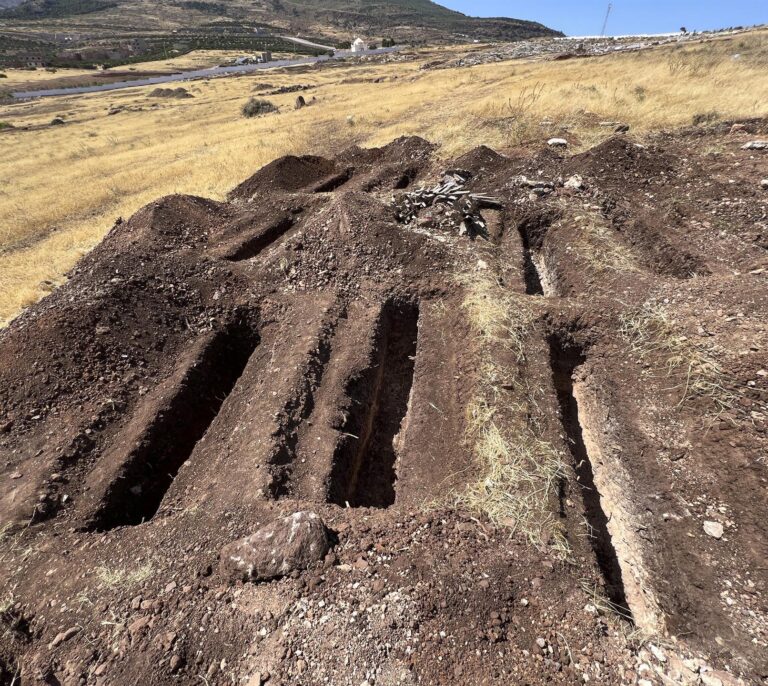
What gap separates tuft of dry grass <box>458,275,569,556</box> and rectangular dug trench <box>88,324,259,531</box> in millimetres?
4694

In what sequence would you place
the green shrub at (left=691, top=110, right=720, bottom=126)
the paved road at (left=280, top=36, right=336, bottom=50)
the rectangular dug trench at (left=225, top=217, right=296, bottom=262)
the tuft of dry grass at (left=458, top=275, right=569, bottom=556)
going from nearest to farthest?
the tuft of dry grass at (left=458, top=275, right=569, bottom=556) → the rectangular dug trench at (left=225, top=217, right=296, bottom=262) → the green shrub at (left=691, top=110, right=720, bottom=126) → the paved road at (left=280, top=36, right=336, bottom=50)

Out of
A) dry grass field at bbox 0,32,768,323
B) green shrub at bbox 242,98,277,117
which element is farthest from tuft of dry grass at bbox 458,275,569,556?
green shrub at bbox 242,98,277,117

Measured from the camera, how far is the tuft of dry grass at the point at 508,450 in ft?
15.6

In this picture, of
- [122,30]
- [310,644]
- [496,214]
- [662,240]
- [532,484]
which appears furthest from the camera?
[122,30]

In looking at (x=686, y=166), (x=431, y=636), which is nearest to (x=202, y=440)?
(x=431, y=636)

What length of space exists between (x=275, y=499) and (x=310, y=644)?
1.80m

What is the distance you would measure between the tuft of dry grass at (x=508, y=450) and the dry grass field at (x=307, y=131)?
33.1 feet

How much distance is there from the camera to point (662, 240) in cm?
944

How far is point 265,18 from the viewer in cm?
15950

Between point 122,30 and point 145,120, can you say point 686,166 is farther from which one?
point 122,30

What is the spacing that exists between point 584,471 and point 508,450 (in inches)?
63.8

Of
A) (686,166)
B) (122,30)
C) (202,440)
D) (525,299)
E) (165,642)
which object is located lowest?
(202,440)

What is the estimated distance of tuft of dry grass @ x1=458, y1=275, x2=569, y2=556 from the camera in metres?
4.75

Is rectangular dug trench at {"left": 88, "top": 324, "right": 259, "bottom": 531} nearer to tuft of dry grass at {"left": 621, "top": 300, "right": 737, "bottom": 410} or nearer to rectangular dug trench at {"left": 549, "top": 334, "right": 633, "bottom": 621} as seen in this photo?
rectangular dug trench at {"left": 549, "top": 334, "right": 633, "bottom": 621}
